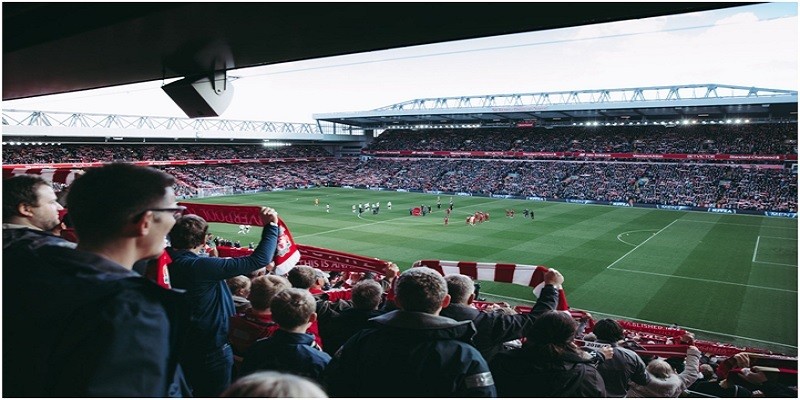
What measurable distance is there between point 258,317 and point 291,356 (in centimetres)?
113

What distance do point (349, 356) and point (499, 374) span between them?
1.04 meters

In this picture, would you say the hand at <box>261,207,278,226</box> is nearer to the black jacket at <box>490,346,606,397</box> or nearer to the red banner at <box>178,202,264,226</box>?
the red banner at <box>178,202,264,226</box>

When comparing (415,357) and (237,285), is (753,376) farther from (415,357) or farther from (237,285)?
(237,285)

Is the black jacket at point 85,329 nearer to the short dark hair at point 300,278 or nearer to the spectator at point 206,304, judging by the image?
the spectator at point 206,304

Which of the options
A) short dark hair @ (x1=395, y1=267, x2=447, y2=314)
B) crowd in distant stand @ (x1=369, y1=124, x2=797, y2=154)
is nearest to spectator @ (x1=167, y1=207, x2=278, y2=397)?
short dark hair @ (x1=395, y1=267, x2=447, y2=314)

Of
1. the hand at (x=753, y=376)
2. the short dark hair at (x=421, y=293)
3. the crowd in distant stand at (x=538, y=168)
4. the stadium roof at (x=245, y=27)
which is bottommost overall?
the hand at (x=753, y=376)

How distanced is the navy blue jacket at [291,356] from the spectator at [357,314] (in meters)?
1.01

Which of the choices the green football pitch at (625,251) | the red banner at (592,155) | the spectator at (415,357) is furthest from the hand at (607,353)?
the red banner at (592,155)

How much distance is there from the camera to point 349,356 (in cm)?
277

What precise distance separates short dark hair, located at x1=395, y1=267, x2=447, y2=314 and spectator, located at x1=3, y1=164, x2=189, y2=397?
1.21m

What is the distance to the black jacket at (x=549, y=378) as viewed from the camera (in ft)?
9.77

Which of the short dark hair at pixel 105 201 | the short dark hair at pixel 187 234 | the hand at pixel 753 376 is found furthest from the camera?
the hand at pixel 753 376

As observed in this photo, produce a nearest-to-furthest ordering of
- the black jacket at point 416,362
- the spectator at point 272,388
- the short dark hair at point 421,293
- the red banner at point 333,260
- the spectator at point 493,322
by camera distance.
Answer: the spectator at point 272,388 < the black jacket at point 416,362 < the short dark hair at point 421,293 < the spectator at point 493,322 < the red banner at point 333,260

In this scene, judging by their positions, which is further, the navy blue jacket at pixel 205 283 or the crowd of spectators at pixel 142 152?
the crowd of spectators at pixel 142 152
